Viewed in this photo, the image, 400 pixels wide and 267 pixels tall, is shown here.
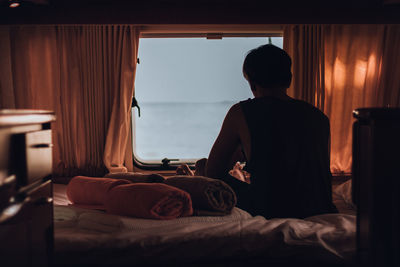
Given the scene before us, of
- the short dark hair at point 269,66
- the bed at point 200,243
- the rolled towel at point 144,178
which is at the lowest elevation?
the bed at point 200,243

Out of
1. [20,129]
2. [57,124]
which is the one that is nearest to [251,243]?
[20,129]

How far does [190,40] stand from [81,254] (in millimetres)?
2223

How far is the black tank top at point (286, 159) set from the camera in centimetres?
130

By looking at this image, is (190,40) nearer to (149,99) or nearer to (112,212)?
(149,99)

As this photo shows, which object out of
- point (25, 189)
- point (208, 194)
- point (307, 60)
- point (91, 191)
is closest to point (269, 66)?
point (208, 194)

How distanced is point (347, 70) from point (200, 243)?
2.23m

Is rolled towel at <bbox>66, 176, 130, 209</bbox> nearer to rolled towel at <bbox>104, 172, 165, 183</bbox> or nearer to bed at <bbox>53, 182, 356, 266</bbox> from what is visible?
rolled towel at <bbox>104, 172, 165, 183</bbox>

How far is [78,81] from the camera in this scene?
261 centimetres

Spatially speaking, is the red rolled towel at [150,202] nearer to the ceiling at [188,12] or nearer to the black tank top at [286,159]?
the black tank top at [286,159]

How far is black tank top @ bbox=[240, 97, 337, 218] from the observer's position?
130cm

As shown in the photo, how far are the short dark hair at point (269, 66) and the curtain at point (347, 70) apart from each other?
1.32 meters

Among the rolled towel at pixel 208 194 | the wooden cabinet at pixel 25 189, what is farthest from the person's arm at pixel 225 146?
the wooden cabinet at pixel 25 189

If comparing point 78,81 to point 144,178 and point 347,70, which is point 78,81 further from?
point 347,70

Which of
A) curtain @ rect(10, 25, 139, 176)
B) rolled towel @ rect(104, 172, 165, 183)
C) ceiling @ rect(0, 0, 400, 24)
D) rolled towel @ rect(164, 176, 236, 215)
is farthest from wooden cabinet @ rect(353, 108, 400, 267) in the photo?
curtain @ rect(10, 25, 139, 176)
